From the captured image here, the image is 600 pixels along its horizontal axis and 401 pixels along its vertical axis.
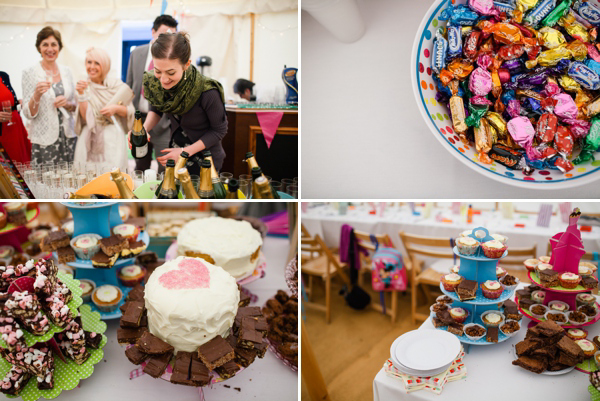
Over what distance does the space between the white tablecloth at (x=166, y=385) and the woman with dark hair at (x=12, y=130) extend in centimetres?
80

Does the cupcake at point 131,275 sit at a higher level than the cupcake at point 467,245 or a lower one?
lower

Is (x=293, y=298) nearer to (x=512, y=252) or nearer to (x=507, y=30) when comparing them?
(x=507, y=30)

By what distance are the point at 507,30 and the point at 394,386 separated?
1.10 metres

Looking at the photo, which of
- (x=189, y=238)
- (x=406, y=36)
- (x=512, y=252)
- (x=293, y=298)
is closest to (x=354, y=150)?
(x=406, y=36)

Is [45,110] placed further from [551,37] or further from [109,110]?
[551,37]

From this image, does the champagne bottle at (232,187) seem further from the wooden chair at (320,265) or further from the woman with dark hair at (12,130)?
the wooden chair at (320,265)

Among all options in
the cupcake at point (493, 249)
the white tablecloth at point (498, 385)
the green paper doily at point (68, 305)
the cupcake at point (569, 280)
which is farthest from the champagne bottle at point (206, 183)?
the cupcake at point (569, 280)

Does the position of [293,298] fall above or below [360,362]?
above

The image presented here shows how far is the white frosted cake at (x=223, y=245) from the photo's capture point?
1595 mm

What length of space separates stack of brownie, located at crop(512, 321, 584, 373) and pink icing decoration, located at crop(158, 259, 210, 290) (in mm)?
951

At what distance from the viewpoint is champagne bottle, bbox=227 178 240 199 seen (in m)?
1.56

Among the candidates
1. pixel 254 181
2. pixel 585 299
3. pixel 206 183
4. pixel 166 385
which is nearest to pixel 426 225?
pixel 585 299

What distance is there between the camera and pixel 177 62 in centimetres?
142

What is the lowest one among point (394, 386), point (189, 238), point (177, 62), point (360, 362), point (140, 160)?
point (360, 362)
